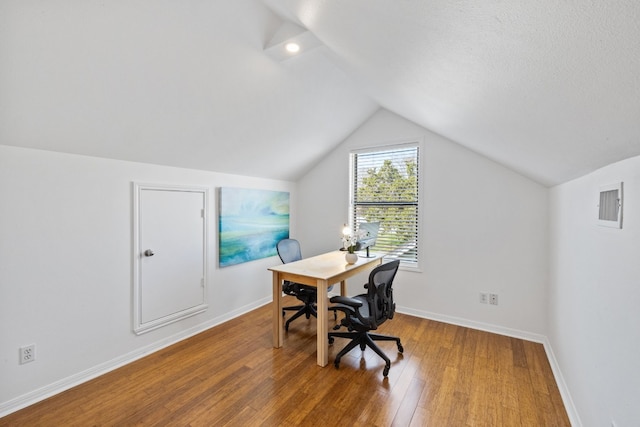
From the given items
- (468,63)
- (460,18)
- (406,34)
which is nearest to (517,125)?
(468,63)

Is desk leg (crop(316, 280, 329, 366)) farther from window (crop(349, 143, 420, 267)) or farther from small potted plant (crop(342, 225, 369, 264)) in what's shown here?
window (crop(349, 143, 420, 267))

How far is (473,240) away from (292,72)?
2.73 m

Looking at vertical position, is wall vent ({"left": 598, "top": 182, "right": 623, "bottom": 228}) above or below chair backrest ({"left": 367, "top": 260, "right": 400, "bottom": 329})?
above

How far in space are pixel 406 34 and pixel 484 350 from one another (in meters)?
2.99

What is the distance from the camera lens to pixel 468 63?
1.12 meters

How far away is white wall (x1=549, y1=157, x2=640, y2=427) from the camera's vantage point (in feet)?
3.83

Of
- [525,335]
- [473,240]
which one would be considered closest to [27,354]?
[473,240]

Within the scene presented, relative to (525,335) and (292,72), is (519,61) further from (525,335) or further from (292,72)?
(525,335)

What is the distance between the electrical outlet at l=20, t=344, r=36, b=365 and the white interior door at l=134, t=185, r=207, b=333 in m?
0.69

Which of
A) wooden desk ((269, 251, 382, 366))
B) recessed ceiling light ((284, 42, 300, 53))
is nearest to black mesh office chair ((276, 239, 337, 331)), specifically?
wooden desk ((269, 251, 382, 366))

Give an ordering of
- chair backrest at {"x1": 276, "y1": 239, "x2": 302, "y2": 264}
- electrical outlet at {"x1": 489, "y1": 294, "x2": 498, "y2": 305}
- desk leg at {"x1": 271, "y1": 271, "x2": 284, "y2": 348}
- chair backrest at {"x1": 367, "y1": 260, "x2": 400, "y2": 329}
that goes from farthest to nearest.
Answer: chair backrest at {"x1": 276, "y1": 239, "x2": 302, "y2": 264}
electrical outlet at {"x1": 489, "y1": 294, "x2": 498, "y2": 305}
desk leg at {"x1": 271, "y1": 271, "x2": 284, "y2": 348}
chair backrest at {"x1": 367, "y1": 260, "x2": 400, "y2": 329}

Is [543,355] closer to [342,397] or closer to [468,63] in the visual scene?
[342,397]

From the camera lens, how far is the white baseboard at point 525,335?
1982mm

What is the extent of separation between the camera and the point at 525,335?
312 centimetres
